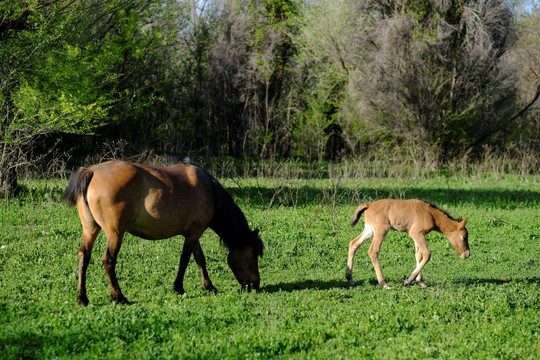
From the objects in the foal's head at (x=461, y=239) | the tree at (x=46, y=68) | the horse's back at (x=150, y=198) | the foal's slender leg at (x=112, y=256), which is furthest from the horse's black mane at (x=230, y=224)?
the tree at (x=46, y=68)

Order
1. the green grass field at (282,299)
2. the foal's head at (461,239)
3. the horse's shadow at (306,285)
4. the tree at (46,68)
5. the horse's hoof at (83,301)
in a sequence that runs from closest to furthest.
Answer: the green grass field at (282,299) < the horse's hoof at (83,301) < the horse's shadow at (306,285) < the foal's head at (461,239) < the tree at (46,68)

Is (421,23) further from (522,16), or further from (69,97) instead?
(69,97)

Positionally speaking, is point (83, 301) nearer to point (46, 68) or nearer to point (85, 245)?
point (85, 245)

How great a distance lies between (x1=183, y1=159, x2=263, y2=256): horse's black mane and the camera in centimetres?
873

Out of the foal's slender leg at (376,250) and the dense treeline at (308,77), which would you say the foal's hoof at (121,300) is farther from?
the dense treeline at (308,77)

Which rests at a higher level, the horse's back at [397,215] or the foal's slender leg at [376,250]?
the horse's back at [397,215]

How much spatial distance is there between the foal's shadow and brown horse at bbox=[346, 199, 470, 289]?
0.24 m

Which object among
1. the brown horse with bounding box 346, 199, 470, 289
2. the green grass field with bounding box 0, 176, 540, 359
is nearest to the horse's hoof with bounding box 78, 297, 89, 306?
the green grass field with bounding box 0, 176, 540, 359

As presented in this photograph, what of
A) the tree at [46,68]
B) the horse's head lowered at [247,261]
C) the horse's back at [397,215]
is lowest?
the horse's head lowered at [247,261]

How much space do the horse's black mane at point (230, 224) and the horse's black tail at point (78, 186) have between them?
5.61 feet

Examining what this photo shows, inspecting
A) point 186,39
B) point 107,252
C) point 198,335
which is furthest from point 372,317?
point 186,39

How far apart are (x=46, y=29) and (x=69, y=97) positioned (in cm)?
168

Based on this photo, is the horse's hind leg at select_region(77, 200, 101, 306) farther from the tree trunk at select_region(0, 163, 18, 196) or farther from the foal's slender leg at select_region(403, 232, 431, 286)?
the tree trunk at select_region(0, 163, 18, 196)

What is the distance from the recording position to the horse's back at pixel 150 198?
764 cm
